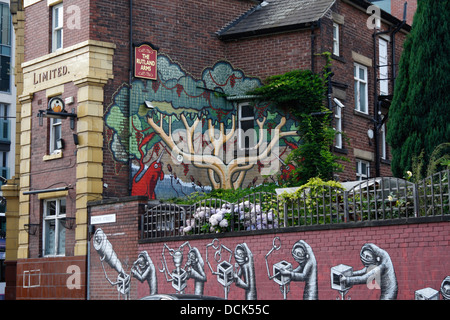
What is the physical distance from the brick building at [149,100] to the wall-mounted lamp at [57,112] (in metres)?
0.05

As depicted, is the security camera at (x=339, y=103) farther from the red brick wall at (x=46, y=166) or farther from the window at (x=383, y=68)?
the red brick wall at (x=46, y=166)

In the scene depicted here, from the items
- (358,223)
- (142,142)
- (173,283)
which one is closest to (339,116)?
(142,142)

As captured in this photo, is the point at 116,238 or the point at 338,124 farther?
the point at 338,124

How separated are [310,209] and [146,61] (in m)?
9.86

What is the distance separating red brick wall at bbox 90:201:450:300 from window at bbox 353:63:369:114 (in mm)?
9855

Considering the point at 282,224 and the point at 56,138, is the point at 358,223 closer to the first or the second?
the point at 282,224

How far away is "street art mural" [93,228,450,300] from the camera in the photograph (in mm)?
15750

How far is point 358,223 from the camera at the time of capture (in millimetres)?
16141

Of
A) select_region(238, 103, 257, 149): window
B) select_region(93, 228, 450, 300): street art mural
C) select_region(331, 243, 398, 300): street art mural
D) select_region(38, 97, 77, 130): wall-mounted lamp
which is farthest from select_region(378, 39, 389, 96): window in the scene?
select_region(331, 243, 398, 300): street art mural

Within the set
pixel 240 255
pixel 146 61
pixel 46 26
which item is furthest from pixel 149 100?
pixel 240 255

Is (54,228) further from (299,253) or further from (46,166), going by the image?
(299,253)

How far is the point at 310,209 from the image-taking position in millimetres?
17422

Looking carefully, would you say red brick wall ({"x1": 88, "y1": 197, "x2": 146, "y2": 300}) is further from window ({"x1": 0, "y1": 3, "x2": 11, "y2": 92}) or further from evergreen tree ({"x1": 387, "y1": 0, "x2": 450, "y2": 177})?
window ({"x1": 0, "y1": 3, "x2": 11, "y2": 92})

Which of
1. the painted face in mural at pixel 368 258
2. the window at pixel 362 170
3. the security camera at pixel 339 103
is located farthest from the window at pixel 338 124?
the painted face in mural at pixel 368 258
